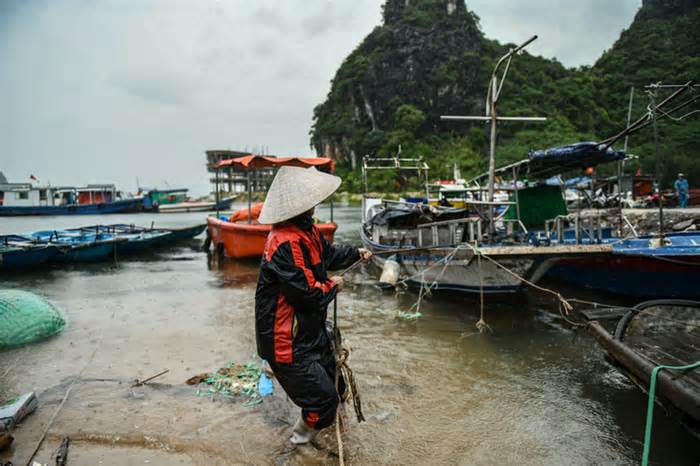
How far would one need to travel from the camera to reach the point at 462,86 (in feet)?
220

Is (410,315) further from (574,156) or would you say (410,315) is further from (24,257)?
(24,257)

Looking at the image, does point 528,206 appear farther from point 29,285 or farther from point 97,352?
point 29,285

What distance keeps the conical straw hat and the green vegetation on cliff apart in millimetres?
40997

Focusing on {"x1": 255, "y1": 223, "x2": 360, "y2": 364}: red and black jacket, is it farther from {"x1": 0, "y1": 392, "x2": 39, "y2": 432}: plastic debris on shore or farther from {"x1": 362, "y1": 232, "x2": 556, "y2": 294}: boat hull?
{"x1": 362, "y1": 232, "x2": 556, "y2": 294}: boat hull

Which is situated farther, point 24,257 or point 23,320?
point 24,257

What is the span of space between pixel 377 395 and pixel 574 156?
5671 mm

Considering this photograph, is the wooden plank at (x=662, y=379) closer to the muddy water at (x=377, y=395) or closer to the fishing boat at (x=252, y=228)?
the muddy water at (x=377, y=395)

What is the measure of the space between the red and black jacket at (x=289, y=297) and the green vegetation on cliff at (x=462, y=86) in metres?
41.3

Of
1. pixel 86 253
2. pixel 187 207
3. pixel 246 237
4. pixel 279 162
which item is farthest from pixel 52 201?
pixel 279 162

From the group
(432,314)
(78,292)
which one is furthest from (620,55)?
(78,292)

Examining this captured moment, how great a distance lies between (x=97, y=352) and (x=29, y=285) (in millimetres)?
6286

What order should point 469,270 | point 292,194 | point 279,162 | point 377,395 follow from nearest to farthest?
point 292,194
point 377,395
point 469,270
point 279,162

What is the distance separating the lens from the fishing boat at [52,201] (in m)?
38.7

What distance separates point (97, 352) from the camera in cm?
513
